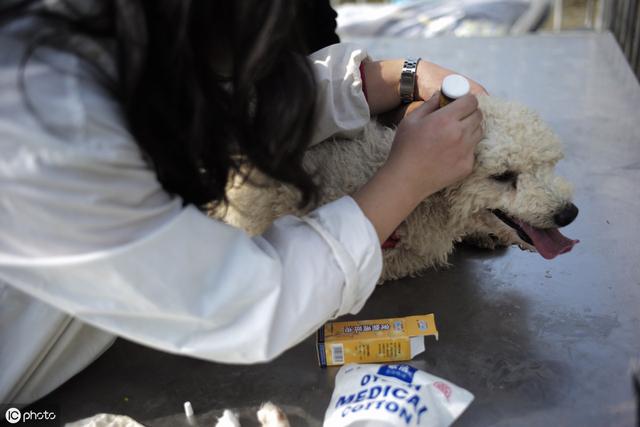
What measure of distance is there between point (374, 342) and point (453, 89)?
Result: 332 mm

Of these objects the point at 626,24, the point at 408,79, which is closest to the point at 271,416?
the point at 408,79

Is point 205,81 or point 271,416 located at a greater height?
point 205,81

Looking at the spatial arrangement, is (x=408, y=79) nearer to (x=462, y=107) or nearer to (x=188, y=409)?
(x=462, y=107)

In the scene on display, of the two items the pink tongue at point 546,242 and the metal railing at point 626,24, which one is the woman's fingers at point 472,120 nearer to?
the pink tongue at point 546,242

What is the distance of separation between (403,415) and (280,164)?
0.97 ft

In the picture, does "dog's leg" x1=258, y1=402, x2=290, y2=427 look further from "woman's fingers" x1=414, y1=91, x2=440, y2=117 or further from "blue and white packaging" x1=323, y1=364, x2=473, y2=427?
"woman's fingers" x1=414, y1=91, x2=440, y2=117

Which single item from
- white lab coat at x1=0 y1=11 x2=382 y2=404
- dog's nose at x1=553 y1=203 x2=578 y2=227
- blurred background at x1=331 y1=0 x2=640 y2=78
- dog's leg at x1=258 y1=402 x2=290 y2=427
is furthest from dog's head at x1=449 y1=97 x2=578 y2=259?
blurred background at x1=331 y1=0 x2=640 y2=78

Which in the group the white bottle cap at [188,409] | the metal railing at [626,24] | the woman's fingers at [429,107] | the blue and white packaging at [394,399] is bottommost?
the metal railing at [626,24]

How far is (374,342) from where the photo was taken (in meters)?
0.79

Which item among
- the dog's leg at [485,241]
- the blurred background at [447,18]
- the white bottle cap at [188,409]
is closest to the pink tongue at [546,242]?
the dog's leg at [485,241]

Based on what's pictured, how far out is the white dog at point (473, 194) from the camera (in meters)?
0.82

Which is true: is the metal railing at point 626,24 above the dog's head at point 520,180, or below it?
below

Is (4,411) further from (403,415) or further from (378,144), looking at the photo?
(378,144)

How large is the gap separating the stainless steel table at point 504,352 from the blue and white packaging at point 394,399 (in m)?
0.03
